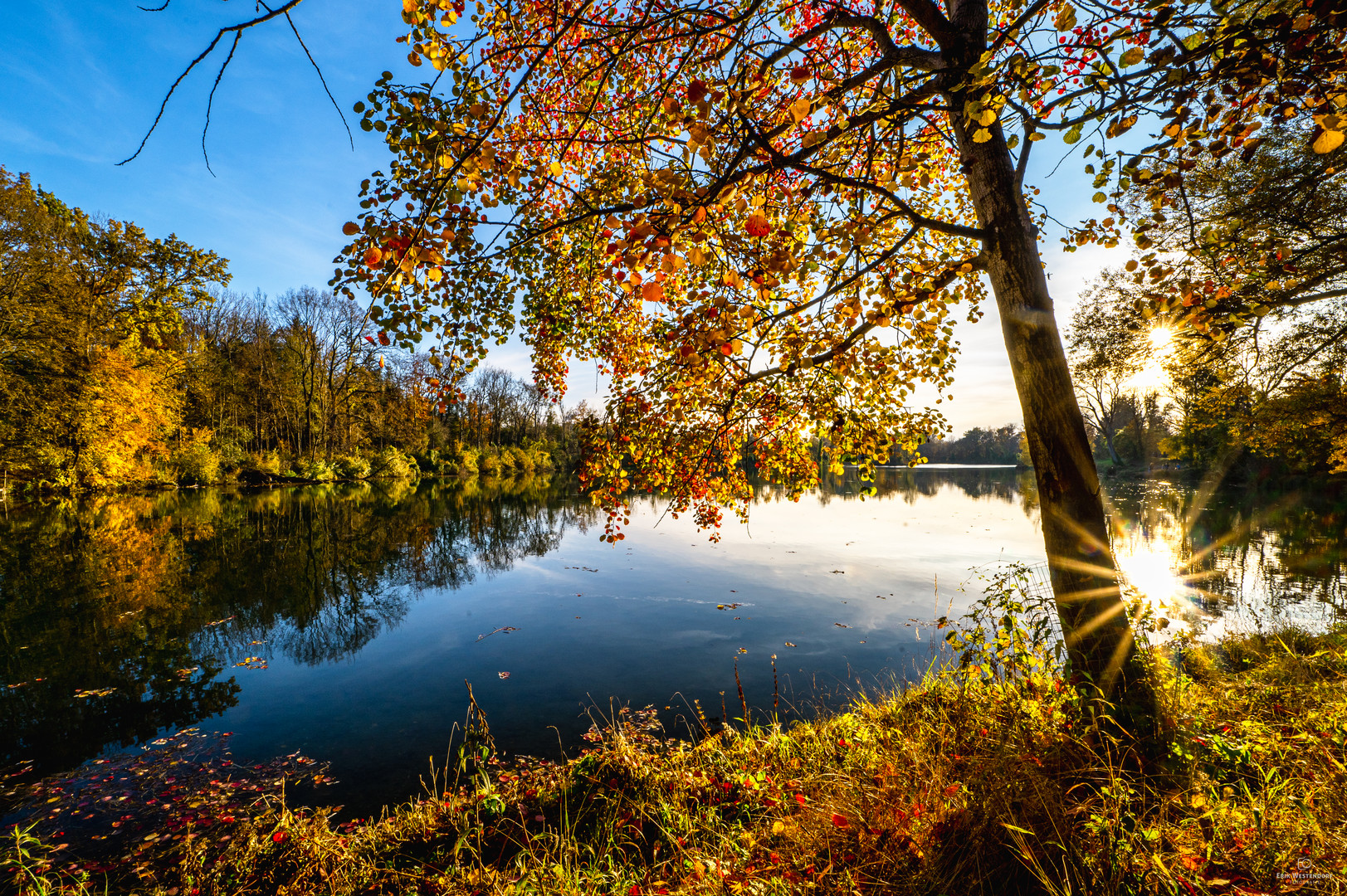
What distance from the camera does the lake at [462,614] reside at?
19.8 feet

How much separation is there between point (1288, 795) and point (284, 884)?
222 inches

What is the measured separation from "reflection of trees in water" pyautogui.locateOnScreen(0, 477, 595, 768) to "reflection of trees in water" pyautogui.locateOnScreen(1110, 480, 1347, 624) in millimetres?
16735

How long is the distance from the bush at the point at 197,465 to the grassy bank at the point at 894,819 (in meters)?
32.7

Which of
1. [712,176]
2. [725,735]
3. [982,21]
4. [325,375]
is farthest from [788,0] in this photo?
[325,375]

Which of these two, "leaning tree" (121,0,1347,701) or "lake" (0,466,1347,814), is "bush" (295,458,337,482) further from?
"leaning tree" (121,0,1347,701)

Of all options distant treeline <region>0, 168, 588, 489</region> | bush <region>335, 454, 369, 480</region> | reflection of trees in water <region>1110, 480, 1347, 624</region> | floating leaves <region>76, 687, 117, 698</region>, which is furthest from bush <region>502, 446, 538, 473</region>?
reflection of trees in water <region>1110, 480, 1347, 624</region>

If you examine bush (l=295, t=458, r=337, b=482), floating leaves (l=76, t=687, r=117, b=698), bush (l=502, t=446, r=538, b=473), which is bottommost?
floating leaves (l=76, t=687, r=117, b=698)

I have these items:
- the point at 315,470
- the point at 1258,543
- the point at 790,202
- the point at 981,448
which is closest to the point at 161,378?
the point at 315,470

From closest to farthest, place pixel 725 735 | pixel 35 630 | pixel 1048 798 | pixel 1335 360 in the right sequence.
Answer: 1. pixel 1048 798
2. pixel 725 735
3. pixel 35 630
4. pixel 1335 360

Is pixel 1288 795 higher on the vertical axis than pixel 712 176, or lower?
lower

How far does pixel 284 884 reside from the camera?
3133mm

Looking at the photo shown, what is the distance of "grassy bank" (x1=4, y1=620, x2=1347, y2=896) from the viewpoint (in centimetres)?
219

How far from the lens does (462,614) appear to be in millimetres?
10383

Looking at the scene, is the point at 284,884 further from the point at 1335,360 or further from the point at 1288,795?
the point at 1335,360
